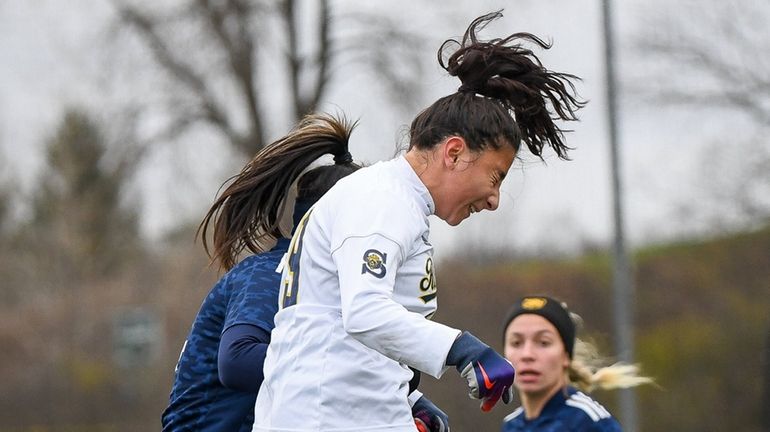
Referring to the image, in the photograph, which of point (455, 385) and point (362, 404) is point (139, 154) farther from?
point (362, 404)

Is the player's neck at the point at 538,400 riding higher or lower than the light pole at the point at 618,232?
lower

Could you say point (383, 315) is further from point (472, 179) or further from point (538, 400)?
point (538, 400)

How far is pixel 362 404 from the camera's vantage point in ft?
10.4

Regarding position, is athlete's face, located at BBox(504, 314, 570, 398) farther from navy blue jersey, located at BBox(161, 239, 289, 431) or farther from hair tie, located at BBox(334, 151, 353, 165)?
navy blue jersey, located at BBox(161, 239, 289, 431)

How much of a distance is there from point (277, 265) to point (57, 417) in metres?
15.2

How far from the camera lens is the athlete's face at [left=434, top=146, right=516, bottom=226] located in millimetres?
3299

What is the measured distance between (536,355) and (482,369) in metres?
2.04

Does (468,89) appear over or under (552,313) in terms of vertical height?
over

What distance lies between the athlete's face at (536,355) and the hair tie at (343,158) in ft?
4.17

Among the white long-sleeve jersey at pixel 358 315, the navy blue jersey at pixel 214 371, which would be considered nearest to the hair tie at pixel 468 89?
the white long-sleeve jersey at pixel 358 315

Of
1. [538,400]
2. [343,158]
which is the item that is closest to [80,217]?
[538,400]

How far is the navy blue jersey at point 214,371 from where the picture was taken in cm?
375

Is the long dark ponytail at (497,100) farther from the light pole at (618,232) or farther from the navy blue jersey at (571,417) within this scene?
the light pole at (618,232)

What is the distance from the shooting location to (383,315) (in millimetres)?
3002
